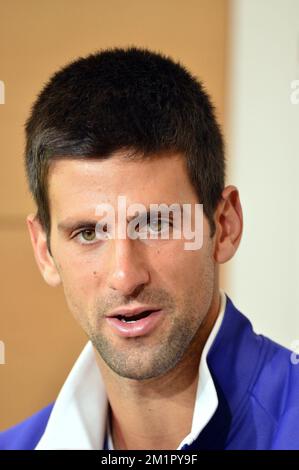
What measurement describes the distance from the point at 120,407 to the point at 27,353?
0.60 metres

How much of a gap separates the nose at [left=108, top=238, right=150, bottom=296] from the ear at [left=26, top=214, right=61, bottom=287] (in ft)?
0.52

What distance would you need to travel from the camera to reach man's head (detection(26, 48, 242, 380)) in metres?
0.77

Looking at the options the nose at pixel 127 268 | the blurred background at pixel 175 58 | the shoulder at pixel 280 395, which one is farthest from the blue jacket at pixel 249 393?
the blurred background at pixel 175 58

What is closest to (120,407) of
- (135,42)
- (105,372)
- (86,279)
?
(105,372)

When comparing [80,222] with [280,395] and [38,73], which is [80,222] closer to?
[280,395]

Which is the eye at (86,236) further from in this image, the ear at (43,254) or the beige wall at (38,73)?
the beige wall at (38,73)

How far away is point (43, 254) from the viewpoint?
930mm

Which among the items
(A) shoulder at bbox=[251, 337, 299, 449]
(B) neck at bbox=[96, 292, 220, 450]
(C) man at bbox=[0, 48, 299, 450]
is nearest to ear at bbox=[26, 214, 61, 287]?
(C) man at bbox=[0, 48, 299, 450]

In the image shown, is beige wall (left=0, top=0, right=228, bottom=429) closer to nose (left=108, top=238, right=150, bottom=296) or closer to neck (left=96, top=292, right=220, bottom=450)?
neck (left=96, top=292, right=220, bottom=450)

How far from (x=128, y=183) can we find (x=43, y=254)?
21cm

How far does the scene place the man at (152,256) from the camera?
0.77m

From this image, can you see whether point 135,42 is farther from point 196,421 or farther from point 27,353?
point 196,421

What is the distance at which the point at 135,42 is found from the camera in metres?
1.43

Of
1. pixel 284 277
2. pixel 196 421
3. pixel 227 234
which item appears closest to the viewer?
pixel 196 421
